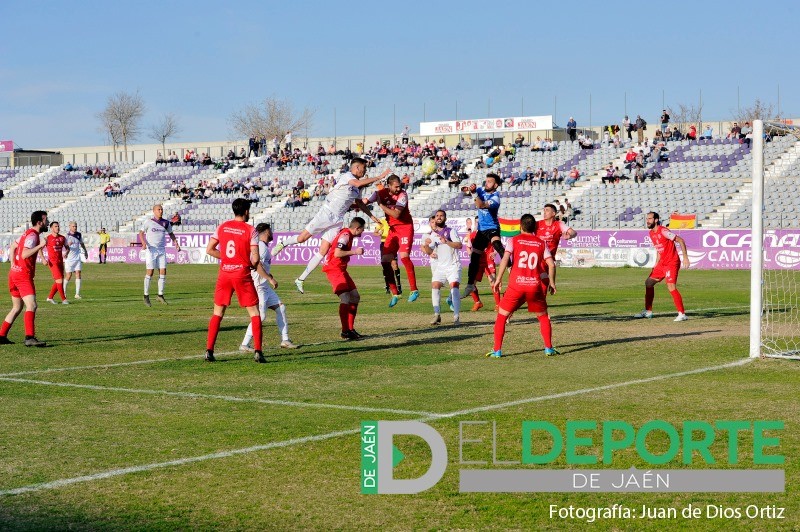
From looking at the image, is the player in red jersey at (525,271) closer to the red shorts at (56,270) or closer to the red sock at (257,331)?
the red sock at (257,331)

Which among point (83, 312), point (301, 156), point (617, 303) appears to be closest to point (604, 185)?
point (301, 156)

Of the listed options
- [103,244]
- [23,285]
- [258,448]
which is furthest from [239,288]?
[103,244]

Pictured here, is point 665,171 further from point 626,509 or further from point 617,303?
point 626,509

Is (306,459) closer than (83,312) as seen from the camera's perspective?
Yes

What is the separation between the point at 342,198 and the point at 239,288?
15.0 ft

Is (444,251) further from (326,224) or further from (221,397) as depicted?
(221,397)

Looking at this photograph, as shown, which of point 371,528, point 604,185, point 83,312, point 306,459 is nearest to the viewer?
point 371,528

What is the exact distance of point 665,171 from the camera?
53.5m

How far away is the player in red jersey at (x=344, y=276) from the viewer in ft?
52.3

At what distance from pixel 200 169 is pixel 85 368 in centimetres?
6271

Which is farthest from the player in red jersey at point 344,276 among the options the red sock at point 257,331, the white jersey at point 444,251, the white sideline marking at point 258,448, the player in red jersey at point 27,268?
the white sideline marking at point 258,448

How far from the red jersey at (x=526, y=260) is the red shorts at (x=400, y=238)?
5330 millimetres

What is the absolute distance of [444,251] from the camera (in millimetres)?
18812

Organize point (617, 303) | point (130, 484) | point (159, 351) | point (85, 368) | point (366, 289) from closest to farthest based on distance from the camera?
point (130, 484) < point (85, 368) < point (159, 351) < point (617, 303) < point (366, 289)
